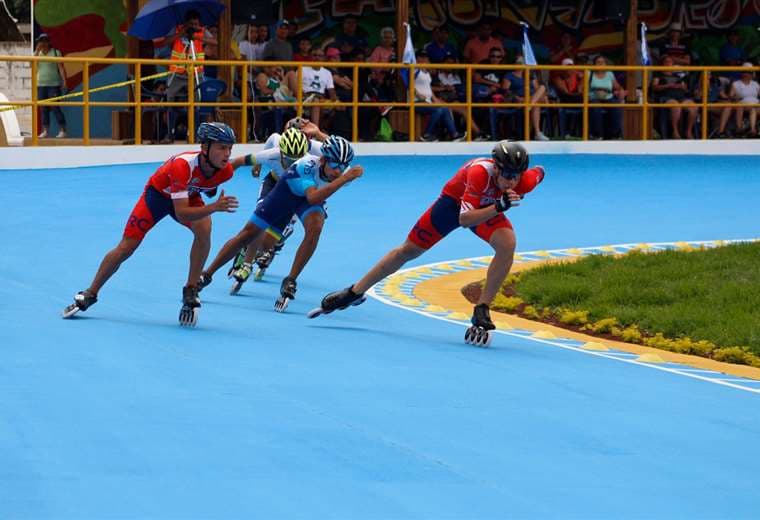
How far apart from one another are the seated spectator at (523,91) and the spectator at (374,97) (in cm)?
214

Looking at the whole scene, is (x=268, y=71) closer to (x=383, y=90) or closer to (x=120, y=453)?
(x=383, y=90)

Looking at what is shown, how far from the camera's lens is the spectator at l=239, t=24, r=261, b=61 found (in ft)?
93.2

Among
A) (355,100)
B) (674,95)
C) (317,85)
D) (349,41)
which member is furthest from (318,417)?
(674,95)

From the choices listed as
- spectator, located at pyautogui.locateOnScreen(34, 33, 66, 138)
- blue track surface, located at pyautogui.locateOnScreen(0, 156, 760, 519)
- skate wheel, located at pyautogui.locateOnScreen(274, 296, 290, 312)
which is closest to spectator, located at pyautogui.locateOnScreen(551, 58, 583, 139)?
spectator, located at pyautogui.locateOnScreen(34, 33, 66, 138)

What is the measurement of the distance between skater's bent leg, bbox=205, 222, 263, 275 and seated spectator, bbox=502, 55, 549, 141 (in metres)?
16.3

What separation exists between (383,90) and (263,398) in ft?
66.1

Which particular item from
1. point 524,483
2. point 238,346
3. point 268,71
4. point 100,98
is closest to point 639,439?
point 524,483

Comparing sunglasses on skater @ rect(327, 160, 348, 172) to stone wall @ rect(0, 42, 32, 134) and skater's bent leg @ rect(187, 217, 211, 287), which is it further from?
stone wall @ rect(0, 42, 32, 134)

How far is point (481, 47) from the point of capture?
30422mm

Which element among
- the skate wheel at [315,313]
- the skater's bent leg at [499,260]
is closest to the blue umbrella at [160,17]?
the skate wheel at [315,313]

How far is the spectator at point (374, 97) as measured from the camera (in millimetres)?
28719

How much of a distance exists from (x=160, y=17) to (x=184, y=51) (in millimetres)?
796

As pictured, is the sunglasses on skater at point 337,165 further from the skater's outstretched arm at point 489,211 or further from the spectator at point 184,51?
the spectator at point 184,51

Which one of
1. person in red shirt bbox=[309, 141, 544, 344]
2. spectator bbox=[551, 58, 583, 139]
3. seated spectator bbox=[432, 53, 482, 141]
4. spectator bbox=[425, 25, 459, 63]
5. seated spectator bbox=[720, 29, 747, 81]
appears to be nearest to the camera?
person in red shirt bbox=[309, 141, 544, 344]
